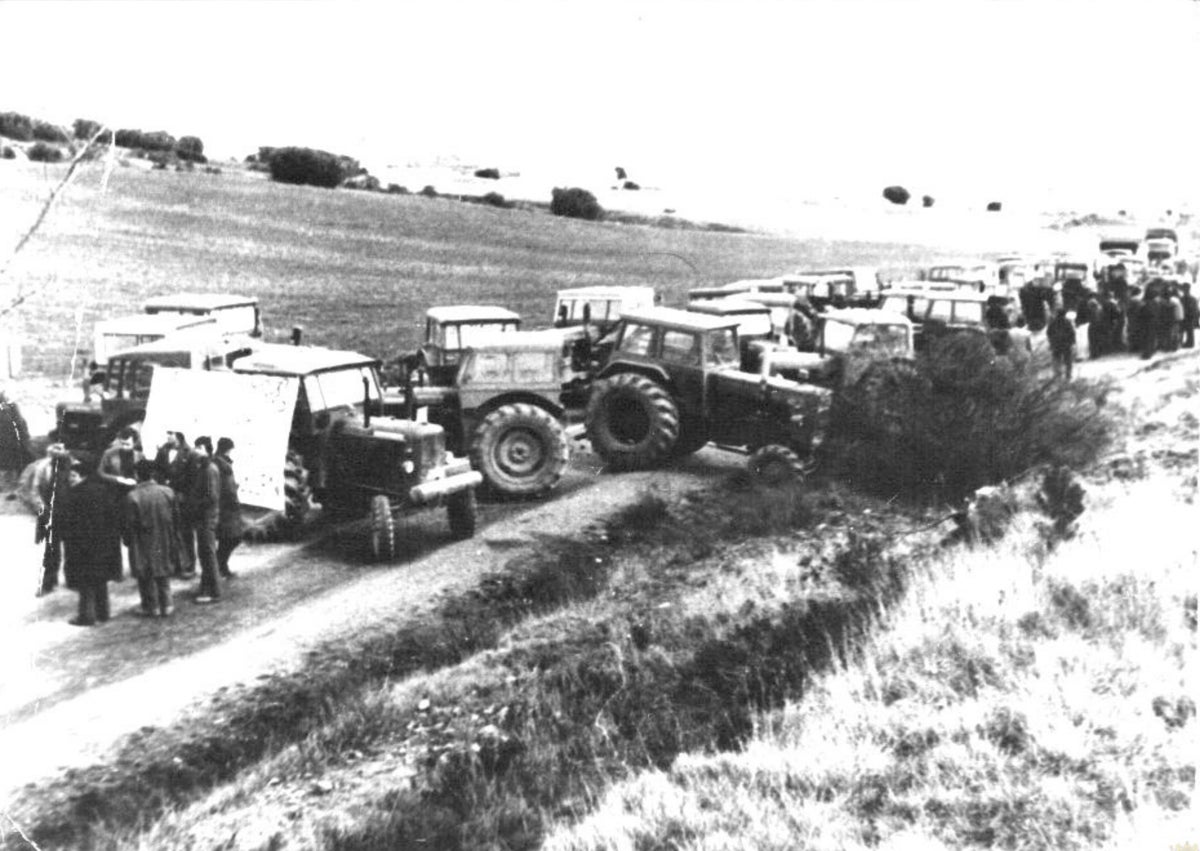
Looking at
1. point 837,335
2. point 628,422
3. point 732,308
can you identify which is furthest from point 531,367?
point 732,308

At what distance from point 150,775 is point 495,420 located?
603 centimetres

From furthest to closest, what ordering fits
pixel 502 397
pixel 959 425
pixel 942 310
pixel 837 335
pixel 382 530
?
pixel 942 310 → pixel 837 335 → pixel 502 397 → pixel 959 425 → pixel 382 530

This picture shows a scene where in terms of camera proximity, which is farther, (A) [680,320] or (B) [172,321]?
(B) [172,321]

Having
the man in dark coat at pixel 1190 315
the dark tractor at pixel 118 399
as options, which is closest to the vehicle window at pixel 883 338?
the man in dark coat at pixel 1190 315

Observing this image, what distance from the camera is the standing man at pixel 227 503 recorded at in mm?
9508

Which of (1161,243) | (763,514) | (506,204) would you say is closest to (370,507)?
(763,514)

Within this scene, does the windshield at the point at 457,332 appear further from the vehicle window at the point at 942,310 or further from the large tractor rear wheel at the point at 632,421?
the vehicle window at the point at 942,310

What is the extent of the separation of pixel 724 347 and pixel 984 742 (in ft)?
26.8

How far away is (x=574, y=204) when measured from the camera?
144 ft

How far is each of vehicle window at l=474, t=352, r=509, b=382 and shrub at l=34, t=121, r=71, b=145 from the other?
24.2 feet

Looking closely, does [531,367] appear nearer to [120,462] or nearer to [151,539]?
[120,462]

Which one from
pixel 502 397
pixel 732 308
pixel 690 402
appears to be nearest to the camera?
pixel 502 397

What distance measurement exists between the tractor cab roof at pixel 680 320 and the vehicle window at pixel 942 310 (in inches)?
277

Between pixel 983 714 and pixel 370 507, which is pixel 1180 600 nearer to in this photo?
pixel 983 714
